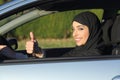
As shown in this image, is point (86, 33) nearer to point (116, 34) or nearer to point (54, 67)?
point (116, 34)

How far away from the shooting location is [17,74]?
13.8 ft

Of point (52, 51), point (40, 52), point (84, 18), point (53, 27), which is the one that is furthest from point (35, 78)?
point (53, 27)

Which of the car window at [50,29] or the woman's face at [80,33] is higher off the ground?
the woman's face at [80,33]

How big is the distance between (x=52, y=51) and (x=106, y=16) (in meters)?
0.73

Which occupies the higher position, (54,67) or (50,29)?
(54,67)

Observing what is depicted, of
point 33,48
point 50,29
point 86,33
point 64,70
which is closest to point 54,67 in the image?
point 64,70

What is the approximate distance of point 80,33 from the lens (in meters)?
4.82

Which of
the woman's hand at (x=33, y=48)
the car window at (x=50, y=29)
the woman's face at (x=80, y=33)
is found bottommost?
the car window at (x=50, y=29)

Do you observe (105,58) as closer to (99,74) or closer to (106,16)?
(99,74)

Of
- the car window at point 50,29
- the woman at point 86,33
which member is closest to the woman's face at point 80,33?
the woman at point 86,33

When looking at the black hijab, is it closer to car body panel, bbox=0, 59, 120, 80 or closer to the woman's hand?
the woman's hand

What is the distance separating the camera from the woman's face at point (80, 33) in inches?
188

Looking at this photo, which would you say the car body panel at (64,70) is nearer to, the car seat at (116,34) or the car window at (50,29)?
the car seat at (116,34)

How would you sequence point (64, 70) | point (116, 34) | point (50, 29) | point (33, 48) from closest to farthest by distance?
point (64, 70)
point (33, 48)
point (116, 34)
point (50, 29)
